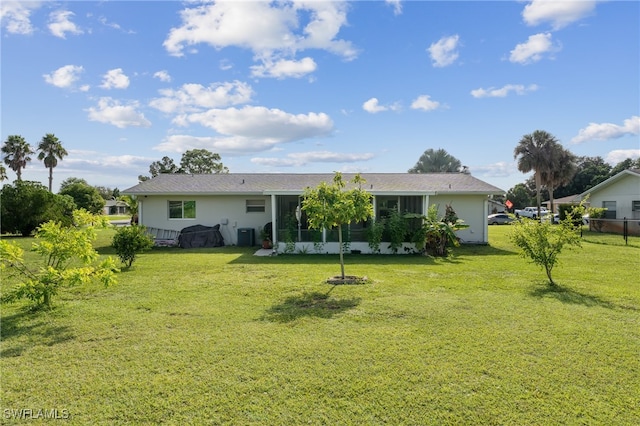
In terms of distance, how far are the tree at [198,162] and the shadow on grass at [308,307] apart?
50.8m

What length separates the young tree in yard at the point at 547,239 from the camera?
7.46 meters

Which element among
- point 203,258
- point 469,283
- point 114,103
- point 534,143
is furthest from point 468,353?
point 534,143

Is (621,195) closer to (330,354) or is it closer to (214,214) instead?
(214,214)

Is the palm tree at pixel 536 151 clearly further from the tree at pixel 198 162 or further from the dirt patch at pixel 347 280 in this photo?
the tree at pixel 198 162

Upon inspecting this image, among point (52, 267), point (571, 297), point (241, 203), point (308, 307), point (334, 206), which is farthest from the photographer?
point (241, 203)

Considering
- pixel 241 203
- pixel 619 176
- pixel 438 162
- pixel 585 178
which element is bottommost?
pixel 241 203

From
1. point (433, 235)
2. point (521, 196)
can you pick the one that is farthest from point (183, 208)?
point (521, 196)

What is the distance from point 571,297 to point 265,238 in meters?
10.9

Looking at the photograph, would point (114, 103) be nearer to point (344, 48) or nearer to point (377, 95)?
point (344, 48)

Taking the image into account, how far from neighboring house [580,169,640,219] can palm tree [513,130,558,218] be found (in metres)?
8.11

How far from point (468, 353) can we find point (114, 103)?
45.4 ft

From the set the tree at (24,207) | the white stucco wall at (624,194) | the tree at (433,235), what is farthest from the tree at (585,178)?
the tree at (24,207)

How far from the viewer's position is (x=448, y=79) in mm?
13727

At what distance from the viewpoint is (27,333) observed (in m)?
4.88
